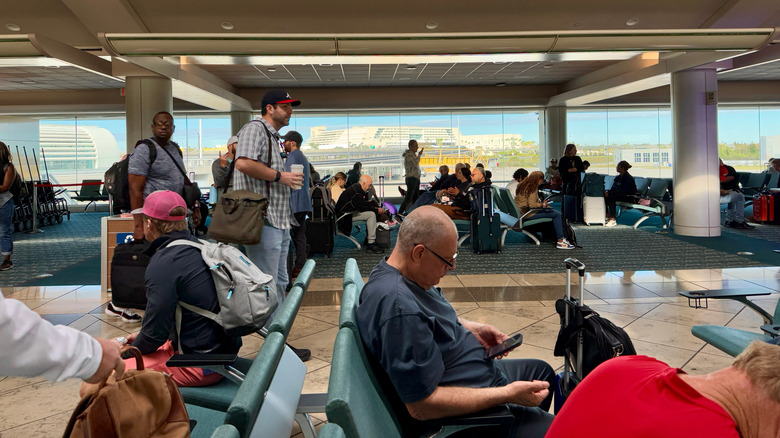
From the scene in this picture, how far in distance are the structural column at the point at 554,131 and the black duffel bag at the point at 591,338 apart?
53.5ft

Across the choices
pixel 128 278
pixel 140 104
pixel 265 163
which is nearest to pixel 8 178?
pixel 140 104

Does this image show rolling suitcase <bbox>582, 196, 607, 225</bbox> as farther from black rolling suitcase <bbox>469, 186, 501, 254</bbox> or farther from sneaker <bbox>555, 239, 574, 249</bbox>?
black rolling suitcase <bbox>469, 186, 501, 254</bbox>

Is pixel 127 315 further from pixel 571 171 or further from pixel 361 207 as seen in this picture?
pixel 571 171

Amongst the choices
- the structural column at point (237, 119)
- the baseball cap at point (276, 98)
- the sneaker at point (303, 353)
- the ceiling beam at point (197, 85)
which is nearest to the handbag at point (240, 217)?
the baseball cap at point (276, 98)

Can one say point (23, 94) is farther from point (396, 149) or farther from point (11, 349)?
point (11, 349)

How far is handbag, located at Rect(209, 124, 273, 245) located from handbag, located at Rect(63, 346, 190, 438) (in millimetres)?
2084

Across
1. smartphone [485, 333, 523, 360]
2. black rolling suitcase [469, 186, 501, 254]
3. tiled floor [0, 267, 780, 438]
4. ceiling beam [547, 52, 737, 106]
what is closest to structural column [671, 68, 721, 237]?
ceiling beam [547, 52, 737, 106]

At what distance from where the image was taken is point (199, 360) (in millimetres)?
1920

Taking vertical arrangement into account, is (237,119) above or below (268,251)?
above

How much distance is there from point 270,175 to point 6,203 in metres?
5.27

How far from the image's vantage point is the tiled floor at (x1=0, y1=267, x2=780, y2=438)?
318cm

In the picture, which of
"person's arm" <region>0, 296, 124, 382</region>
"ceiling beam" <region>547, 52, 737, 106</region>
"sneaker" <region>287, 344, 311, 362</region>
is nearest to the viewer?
"person's arm" <region>0, 296, 124, 382</region>

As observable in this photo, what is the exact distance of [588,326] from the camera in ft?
7.14

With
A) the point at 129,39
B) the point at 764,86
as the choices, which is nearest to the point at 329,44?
the point at 129,39
